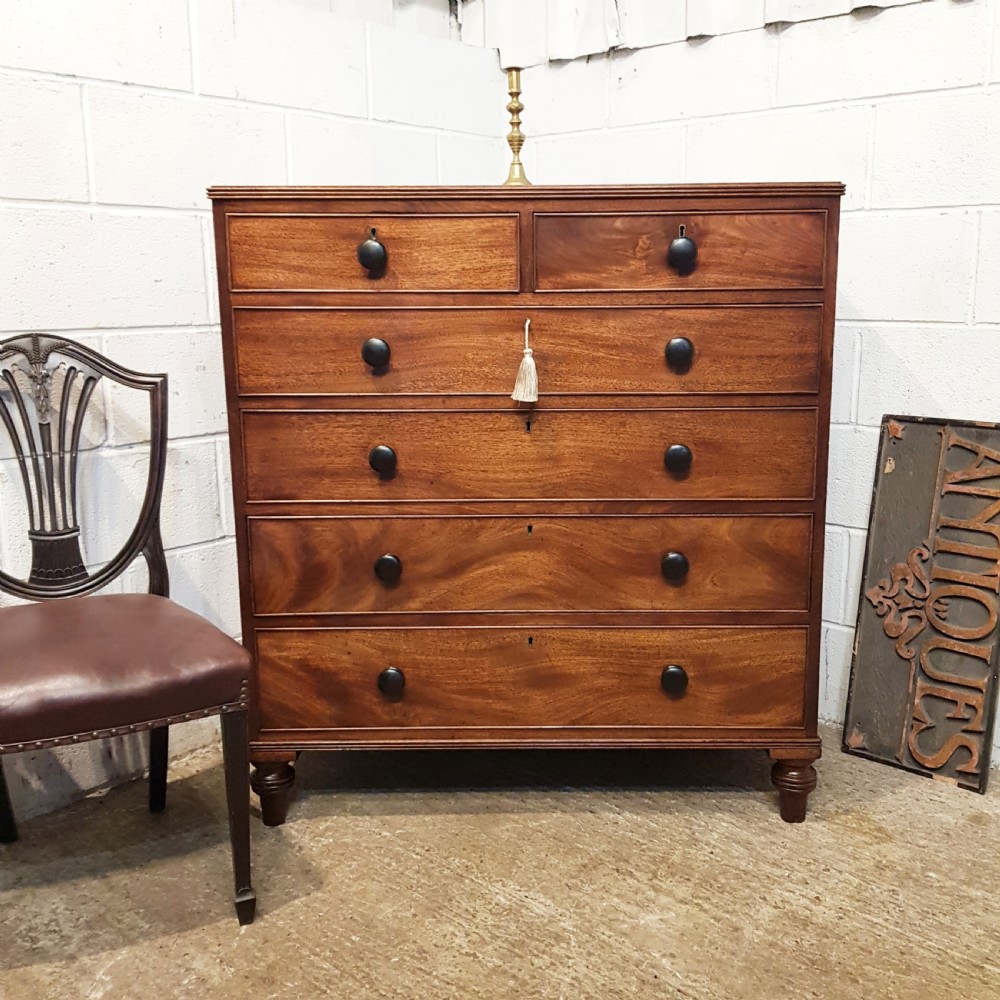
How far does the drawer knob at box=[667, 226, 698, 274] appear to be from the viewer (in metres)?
1.73

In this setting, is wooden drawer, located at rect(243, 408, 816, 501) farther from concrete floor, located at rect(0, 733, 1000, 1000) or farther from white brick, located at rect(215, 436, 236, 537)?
concrete floor, located at rect(0, 733, 1000, 1000)

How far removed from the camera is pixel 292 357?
5.88ft

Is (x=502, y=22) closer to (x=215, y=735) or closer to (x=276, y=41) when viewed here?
(x=276, y=41)

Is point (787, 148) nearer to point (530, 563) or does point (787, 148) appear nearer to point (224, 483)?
point (530, 563)

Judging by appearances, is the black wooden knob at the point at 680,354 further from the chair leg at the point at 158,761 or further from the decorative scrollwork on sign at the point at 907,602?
the chair leg at the point at 158,761

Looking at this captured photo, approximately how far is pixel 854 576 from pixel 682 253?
1033 mm

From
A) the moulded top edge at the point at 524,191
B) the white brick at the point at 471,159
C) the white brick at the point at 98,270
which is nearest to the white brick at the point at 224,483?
the white brick at the point at 98,270

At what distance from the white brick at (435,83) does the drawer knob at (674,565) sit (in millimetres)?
1357

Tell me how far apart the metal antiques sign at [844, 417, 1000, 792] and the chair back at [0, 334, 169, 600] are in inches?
61.1

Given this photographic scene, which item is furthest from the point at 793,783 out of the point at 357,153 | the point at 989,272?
the point at 357,153

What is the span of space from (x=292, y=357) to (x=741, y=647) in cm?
99

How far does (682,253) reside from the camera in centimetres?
174

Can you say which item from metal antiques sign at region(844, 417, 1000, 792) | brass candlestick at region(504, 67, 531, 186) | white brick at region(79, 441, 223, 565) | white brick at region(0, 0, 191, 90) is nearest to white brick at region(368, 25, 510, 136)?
white brick at region(0, 0, 191, 90)

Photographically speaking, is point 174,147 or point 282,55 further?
point 282,55
